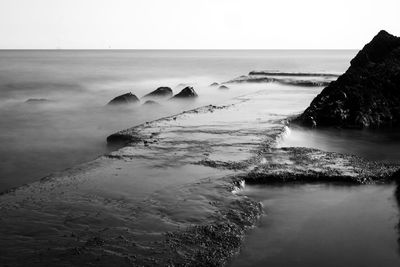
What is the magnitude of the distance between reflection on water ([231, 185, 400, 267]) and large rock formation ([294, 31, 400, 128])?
538 centimetres

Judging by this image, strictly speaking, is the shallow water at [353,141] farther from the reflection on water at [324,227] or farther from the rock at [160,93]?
the rock at [160,93]

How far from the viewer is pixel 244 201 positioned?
19.3ft

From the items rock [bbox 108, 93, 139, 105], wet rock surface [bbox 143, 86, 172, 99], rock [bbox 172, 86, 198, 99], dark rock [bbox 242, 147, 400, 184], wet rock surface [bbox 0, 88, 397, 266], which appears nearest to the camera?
wet rock surface [bbox 0, 88, 397, 266]

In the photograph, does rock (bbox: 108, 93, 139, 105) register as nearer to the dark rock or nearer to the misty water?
the misty water

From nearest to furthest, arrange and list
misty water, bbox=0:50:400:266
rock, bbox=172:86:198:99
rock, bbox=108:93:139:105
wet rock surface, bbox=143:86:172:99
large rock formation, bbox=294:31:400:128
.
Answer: misty water, bbox=0:50:400:266, large rock formation, bbox=294:31:400:128, rock, bbox=108:93:139:105, rock, bbox=172:86:198:99, wet rock surface, bbox=143:86:172:99

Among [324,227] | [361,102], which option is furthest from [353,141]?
[324,227]

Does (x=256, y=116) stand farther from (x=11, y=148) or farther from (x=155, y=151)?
(x=11, y=148)

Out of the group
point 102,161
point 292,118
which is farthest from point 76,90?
point 102,161

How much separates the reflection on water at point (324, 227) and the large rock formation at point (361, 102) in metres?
5.38

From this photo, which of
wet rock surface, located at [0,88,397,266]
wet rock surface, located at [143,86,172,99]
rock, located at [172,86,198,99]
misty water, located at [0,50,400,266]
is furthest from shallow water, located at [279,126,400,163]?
wet rock surface, located at [143,86,172,99]

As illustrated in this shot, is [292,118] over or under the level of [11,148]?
over

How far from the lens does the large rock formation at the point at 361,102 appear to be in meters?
11.7

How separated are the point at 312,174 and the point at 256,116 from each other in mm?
6747

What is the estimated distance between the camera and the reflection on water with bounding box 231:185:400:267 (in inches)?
171
